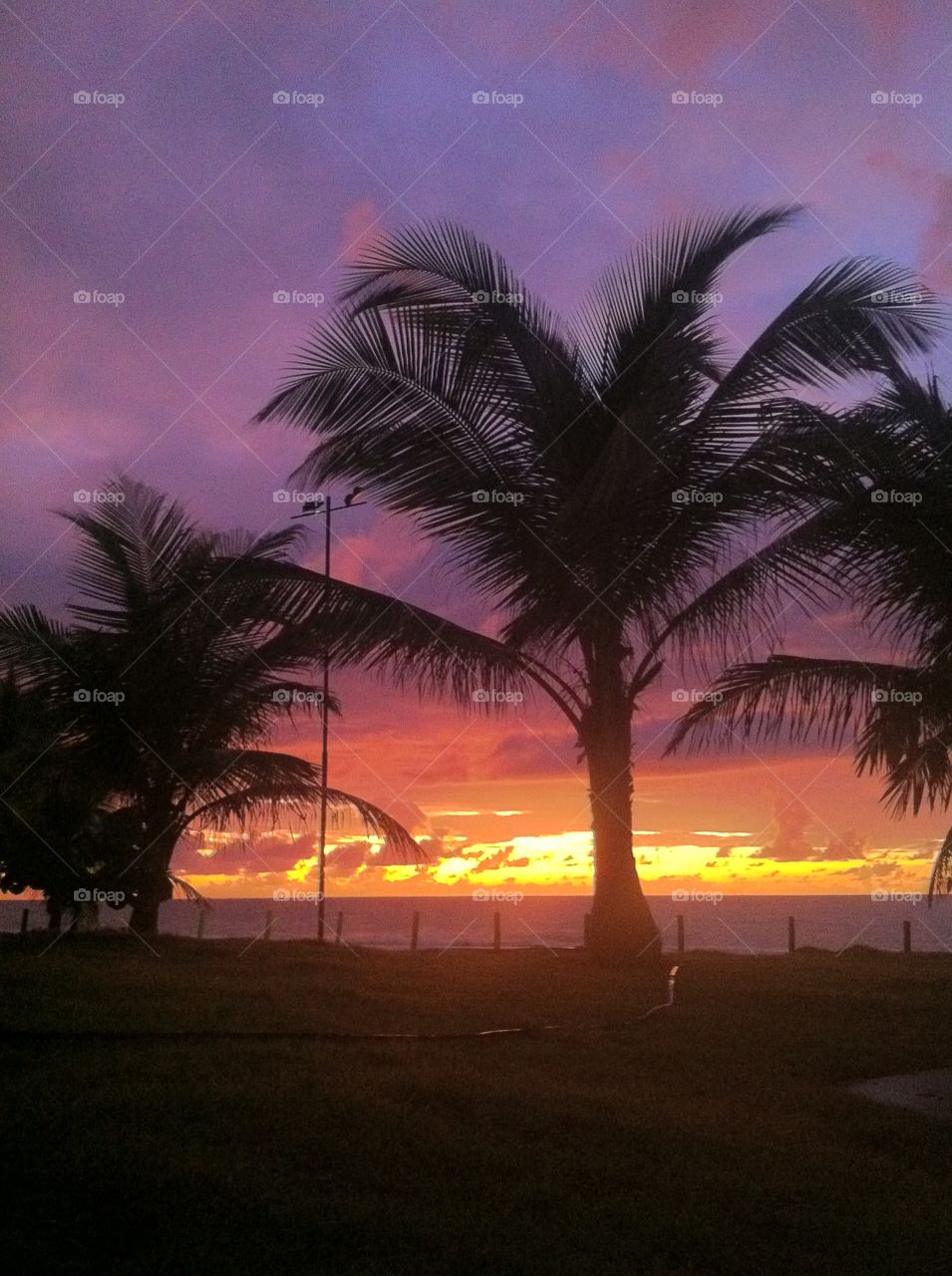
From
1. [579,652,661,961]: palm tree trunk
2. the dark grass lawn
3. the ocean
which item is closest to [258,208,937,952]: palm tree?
[579,652,661,961]: palm tree trunk

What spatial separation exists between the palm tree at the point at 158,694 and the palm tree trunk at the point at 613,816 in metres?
5.19

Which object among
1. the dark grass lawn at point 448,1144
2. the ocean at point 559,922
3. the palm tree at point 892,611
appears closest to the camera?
the dark grass lawn at point 448,1144

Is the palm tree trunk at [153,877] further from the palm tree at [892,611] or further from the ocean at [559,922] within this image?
the ocean at [559,922]

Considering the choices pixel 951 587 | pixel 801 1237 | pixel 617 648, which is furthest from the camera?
pixel 617 648

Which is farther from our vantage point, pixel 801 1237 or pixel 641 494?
pixel 641 494

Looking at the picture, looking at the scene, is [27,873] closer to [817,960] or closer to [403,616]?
[403,616]

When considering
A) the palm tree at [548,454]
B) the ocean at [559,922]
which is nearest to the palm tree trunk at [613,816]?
the palm tree at [548,454]

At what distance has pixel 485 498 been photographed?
1190 centimetres

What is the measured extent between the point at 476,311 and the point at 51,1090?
8675 mm

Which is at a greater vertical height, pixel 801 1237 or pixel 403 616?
pixel 403 616

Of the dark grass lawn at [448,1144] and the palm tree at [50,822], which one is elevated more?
the palm tree at [50,822]

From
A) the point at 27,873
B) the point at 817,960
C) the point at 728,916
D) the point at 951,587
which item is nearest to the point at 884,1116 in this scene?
the point at 951,587

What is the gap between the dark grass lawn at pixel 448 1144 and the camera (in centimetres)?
395

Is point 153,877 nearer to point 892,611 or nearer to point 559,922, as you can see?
point 892,611
